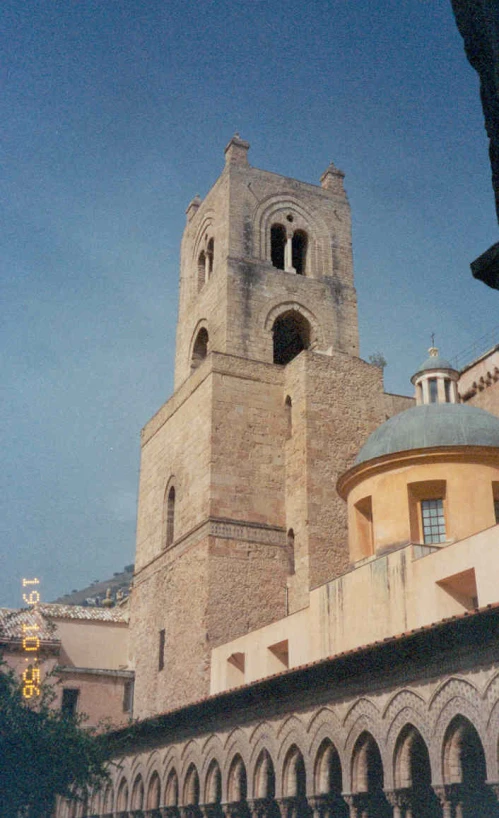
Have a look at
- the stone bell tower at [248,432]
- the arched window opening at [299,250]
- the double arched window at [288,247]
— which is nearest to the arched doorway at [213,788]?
the stone bell tower at [248,432]

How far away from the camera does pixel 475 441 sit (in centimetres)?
1822

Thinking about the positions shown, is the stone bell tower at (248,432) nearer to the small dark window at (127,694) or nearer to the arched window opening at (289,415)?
the arched window opening at (289,415)

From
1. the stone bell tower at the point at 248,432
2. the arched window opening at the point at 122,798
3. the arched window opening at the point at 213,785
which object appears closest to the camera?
the arched window opening at the point at 213,785

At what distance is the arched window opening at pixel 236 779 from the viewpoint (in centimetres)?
1823

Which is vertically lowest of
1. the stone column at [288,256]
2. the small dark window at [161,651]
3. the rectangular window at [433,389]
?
the small dark window at [161,651]

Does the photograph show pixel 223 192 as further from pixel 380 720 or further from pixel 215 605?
pixel 380 720

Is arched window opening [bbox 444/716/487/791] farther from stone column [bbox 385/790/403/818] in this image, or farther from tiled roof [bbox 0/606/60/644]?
tiled roof [bbox 0/606/60/644]

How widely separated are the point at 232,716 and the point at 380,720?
5152mm

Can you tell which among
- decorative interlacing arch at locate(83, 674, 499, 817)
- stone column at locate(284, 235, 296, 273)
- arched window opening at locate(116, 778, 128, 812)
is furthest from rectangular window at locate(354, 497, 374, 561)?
Answer: stone column at locate(284, 235, 296, 273)

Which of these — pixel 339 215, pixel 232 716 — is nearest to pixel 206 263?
pixel 339 215

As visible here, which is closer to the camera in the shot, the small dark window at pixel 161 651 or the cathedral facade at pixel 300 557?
the cathedral facade at pixel 300 557

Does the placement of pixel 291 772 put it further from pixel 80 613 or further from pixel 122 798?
pixel 80 613

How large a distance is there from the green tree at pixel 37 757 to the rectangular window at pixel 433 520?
7.56 metres

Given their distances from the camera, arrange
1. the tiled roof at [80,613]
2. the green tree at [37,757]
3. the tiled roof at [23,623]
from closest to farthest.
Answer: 1. the green tree at [37,757]
2. the tiled roof at [23,623]
3. the tiled roof at [80,613]
